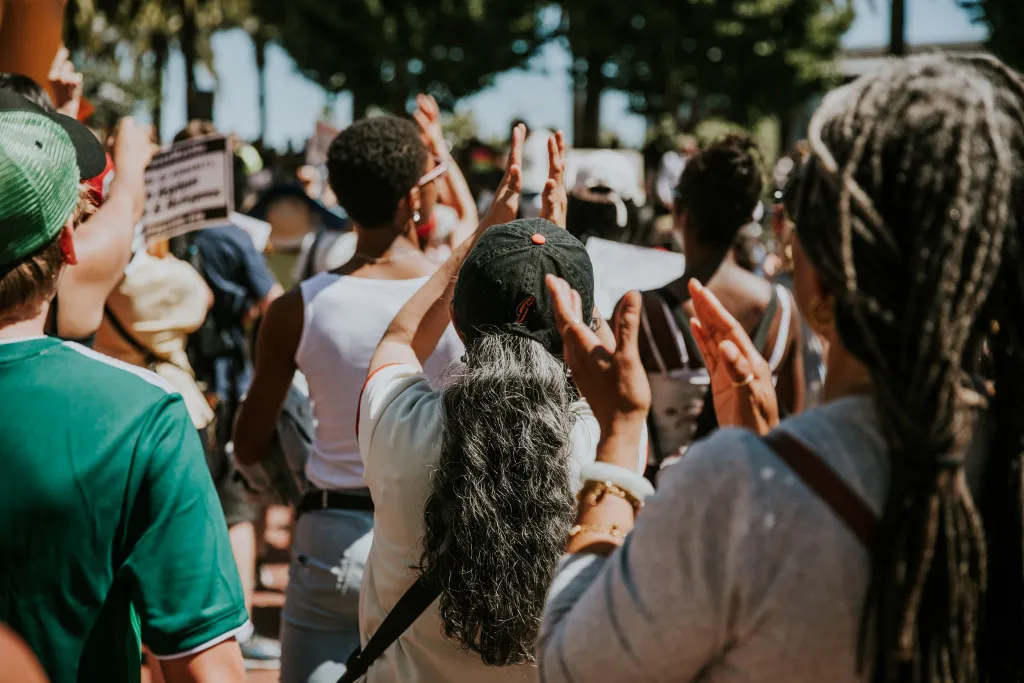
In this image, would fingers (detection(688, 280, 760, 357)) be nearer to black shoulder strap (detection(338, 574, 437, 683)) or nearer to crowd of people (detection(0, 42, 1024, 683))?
crowd of people (detection(0, 42, 1024, 683))

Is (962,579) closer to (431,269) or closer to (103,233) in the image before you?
(103,233)

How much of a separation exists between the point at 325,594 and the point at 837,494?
2.28 metres

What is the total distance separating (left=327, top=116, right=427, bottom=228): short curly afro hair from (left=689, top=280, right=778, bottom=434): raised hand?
1911 millimetres

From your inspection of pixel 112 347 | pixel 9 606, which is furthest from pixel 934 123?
pixel 112 347

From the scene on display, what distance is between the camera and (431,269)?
3.63 metres

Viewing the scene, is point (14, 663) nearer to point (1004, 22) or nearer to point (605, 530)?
point (605, 530)

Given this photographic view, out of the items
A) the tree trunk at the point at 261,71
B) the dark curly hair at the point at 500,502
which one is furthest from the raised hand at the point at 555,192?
the tree trunk at the point at 261,71

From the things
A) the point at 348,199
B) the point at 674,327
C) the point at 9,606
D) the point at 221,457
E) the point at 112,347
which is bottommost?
the point at 221,457

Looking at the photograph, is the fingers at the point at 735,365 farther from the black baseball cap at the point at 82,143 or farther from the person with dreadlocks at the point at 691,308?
the person with dreadlocks at the point at 691,308

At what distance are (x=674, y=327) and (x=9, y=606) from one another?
247 cm

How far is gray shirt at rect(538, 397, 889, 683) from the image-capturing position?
1.39m

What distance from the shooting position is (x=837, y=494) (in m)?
1.40

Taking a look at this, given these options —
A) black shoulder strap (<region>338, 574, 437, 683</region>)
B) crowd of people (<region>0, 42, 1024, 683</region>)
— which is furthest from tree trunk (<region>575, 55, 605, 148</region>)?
black shoulder strap (<region>338, 574, 437, 683</region>)

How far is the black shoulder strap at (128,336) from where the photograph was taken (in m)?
4.53
